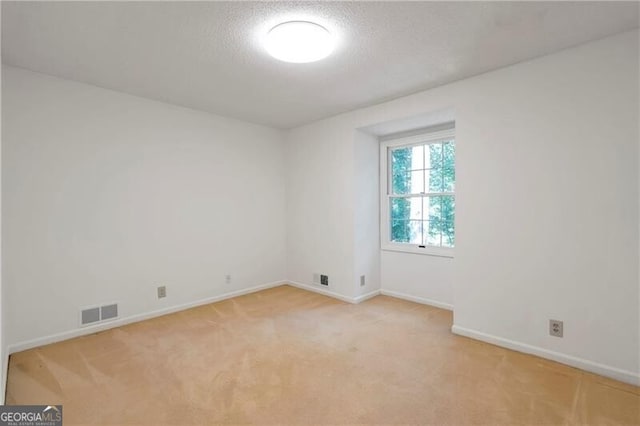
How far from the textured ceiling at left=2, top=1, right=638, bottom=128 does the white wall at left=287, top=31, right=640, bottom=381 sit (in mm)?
245

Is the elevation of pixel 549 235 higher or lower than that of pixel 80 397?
higher

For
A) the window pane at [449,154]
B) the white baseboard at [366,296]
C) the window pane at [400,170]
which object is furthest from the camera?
the window pane at [400,170]

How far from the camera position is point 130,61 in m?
2.71

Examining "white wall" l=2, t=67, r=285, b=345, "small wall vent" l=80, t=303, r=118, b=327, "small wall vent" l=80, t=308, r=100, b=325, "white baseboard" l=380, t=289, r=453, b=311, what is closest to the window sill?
"white baseboard" l=380, t=289, r=453, b=311

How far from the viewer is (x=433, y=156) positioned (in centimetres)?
410

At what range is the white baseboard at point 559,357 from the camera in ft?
7.59

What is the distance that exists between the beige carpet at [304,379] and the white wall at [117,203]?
0.49 m

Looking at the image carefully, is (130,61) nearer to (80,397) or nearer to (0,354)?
(0,354)

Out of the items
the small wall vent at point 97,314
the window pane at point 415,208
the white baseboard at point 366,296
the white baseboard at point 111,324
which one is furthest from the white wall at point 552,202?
the small wall vent at point 97,314

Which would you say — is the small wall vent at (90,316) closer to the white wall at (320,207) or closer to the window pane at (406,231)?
the white wall at (320,207)

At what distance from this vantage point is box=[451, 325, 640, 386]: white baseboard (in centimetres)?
231

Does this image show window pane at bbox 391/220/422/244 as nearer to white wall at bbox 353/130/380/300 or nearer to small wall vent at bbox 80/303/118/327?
white wall at bbox 353/130/380/300

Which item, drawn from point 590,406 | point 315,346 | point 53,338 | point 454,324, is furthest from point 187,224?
point 590,406

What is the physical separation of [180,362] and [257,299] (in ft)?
5.74
